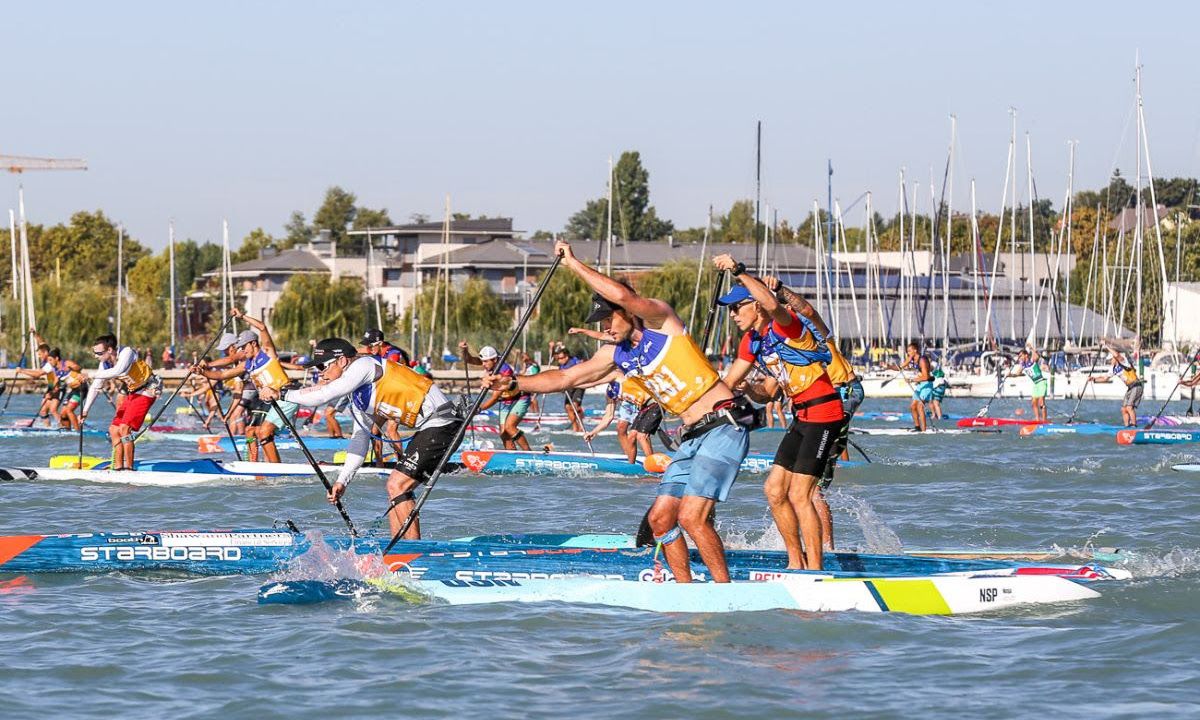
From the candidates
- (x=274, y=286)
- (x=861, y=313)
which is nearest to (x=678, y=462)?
(x=861, y=313)

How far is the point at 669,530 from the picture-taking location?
427 inches

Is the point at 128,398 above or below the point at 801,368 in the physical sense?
below

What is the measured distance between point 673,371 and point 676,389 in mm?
129

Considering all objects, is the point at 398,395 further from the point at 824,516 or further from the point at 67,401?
the point at 67,401

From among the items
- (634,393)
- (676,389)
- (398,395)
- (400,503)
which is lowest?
(400,503)

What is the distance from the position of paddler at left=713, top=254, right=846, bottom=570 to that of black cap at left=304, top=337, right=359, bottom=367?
2.86 meters

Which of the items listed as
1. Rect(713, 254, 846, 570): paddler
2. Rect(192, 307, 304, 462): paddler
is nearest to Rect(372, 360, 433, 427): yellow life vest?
Rect(713, 254, 846, 570): paddler

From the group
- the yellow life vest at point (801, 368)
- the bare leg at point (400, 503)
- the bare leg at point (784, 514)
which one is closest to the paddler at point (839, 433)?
the yellow life vest at point (801, 368)

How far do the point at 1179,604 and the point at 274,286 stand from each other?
92.4 m

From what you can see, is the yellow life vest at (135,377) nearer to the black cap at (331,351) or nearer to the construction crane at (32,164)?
the black cap at (331,351)

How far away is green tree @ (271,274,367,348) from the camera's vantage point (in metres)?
76.0

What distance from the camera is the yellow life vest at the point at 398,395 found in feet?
41.2

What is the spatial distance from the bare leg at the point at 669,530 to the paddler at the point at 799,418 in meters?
1.07

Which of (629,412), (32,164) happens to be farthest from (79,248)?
(629,412)
